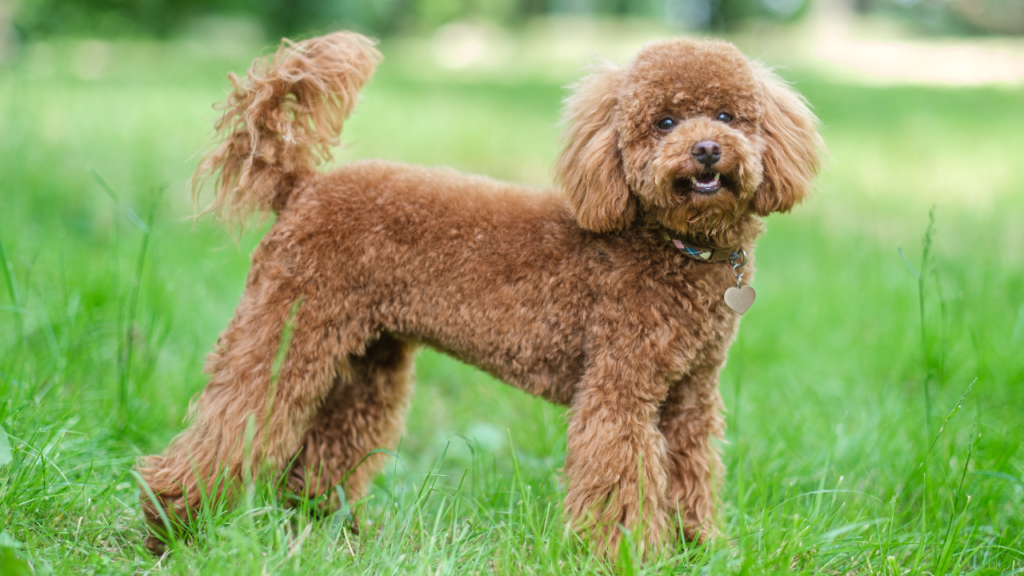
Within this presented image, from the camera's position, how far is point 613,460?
230cm

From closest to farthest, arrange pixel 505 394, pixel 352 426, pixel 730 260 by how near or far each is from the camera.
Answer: pixel 730 260 → pixel 352 426 → pixel 505 394

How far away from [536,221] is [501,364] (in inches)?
20.1

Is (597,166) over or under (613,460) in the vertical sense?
over

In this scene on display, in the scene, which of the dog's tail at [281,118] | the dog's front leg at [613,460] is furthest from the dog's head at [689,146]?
the dog's tail at [281,118]

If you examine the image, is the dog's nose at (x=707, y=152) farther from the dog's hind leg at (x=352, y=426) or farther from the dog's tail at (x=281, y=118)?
the dog's hind leg at (x=352, y=426)

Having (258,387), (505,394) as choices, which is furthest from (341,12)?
(258,387)

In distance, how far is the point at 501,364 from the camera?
2490 millimetres

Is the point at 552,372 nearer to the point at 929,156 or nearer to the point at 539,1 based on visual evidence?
the point at 929,156

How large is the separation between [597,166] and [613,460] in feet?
3.09

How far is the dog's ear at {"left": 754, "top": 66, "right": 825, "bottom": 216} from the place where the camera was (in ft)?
7.43

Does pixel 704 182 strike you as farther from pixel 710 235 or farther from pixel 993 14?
pixel 993 14

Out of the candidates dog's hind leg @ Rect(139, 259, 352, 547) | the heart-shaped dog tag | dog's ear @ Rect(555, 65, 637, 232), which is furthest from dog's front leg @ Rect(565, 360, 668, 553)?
dog's hind leg @ Rect(139, 259, 352, 547)

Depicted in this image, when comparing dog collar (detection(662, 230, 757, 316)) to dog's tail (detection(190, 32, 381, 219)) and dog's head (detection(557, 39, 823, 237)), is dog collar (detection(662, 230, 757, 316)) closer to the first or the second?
dog's head (detection(557, 39, 823, 237))

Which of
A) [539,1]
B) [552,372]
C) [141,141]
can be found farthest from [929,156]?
[539,1]
